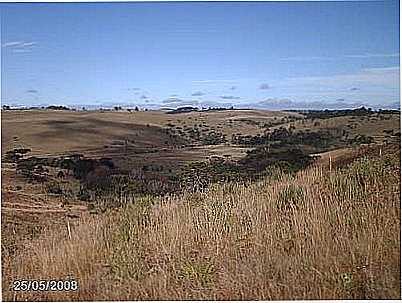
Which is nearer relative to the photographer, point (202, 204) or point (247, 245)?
point (247, 245)

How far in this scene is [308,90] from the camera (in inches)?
214

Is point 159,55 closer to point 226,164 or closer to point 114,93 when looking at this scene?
point 114,93

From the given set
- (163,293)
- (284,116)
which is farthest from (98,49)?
(163,293)
